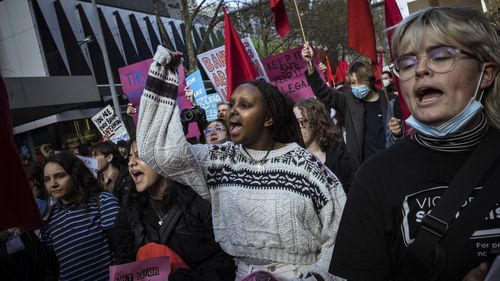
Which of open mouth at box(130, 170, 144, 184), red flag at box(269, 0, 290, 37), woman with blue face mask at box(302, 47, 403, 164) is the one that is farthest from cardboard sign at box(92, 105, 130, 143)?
open mouth at box(130, 170, 144, 184)

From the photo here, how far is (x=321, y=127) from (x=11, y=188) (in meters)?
3.03

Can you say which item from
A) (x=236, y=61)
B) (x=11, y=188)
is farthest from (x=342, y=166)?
(x=11, y=188)

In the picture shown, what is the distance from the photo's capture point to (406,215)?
1.59 meters

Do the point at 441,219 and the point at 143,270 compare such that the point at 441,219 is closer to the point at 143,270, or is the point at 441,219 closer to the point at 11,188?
the point at 11,188

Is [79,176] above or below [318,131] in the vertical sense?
above

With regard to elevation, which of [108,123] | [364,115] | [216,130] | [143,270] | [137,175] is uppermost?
[108,123]

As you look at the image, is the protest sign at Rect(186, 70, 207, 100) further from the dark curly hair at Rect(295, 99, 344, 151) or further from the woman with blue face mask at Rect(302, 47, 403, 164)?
the dark curly hair at Rect(295, 99, 344, 151)

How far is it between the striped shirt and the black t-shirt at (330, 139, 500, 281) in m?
2.30

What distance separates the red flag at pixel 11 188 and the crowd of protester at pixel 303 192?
1.84 ft

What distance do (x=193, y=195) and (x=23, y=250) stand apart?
1.44m

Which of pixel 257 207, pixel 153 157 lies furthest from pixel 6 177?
pixel 257 207

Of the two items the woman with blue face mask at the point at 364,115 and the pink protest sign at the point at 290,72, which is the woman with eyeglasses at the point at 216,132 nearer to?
the woman with blue face mask at the point at 364,115

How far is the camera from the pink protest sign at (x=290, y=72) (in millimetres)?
7191

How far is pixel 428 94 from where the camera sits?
1628mm
